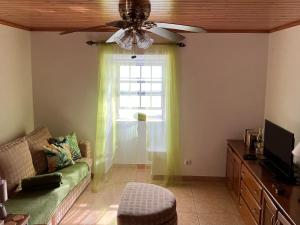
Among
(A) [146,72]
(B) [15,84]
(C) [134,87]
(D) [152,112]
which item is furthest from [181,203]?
(B) [15,84]

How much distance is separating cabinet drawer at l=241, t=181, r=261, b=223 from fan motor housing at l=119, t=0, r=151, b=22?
7.24 feet

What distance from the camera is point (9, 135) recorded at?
4.21 m

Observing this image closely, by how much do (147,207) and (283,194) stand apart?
1273 mm

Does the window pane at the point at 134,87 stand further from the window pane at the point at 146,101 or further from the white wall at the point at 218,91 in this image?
the white wall at the point at 218,91

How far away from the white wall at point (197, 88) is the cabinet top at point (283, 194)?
3.20ft

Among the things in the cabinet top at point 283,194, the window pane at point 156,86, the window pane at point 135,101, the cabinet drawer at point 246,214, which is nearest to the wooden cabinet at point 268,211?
the cabinet top at point 283,194

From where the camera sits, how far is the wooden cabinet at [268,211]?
105 inches

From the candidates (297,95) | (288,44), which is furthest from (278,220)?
(288,44)

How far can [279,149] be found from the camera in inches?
129

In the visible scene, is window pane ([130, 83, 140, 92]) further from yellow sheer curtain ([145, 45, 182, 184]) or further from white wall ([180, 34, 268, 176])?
white wall ([180, 34, 268, 176])

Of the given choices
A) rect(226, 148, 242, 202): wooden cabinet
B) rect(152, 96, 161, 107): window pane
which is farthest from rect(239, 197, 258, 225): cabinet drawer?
rect(152, 96, 161, 107): window pane

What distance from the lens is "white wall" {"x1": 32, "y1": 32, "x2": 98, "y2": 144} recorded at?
185 inches

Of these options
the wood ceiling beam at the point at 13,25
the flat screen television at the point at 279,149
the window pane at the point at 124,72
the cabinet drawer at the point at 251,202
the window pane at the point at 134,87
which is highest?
the wood ceiling beam at the point at 13,25

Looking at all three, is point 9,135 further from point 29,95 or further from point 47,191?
point 47,191
